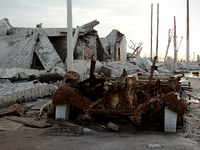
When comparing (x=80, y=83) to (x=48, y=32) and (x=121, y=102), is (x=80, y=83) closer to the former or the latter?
(x=121, y=102)

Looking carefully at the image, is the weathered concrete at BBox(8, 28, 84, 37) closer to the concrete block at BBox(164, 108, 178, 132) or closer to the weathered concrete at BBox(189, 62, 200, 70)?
the concrete block at BBox(164, 108, 178, 132)

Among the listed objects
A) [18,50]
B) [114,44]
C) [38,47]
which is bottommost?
[18,50]

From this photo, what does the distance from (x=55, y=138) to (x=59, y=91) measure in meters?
1.28

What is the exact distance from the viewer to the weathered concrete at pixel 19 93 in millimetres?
5439

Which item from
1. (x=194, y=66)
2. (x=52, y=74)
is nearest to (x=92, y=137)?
(x=52, y=74)

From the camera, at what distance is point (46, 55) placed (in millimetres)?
10500

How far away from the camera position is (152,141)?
2826mm

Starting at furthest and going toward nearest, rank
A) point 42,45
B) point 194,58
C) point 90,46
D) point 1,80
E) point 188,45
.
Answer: point 194,58, point 188,45, point 90,46, point 42,45, point 1,80

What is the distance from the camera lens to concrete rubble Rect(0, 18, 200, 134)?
382cm

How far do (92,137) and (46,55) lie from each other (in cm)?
815

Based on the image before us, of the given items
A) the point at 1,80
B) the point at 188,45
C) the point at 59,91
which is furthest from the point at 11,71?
the point at 188,45

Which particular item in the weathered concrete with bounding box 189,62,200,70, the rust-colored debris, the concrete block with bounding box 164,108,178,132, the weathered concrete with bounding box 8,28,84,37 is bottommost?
the concrete block with bounding box 164,108,178,132

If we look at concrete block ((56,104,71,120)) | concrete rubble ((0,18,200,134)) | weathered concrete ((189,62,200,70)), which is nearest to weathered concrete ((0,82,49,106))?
concrete rubble ((0,18,200,134))

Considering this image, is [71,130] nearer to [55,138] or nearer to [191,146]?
[55,138]
